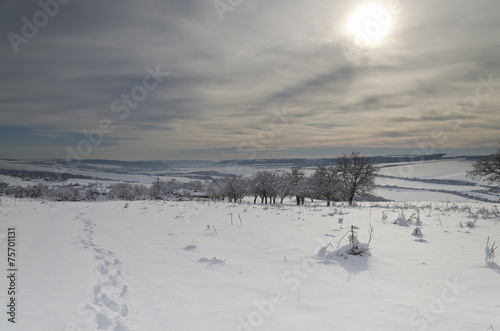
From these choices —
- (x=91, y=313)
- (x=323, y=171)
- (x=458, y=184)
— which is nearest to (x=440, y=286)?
(x=91, y=313)

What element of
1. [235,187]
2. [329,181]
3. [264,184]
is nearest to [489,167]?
[329,181]

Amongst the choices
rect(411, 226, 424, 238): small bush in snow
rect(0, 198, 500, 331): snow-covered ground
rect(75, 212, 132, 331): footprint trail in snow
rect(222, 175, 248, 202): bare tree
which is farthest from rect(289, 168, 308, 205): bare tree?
rect(75, 212, 132, 331): footprint trail in snow

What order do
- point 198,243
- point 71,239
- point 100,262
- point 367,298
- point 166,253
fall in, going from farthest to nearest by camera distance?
point 71,239 < point 198,243 < point 166,253 < point 100,262 < point 367,298

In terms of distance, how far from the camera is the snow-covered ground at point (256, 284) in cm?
316

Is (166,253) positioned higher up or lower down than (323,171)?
lower down

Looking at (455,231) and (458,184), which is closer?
(455,231)

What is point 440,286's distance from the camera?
13.2 ft

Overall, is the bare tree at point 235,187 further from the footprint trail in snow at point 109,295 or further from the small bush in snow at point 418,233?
the footprint trail in snow at point 109,295

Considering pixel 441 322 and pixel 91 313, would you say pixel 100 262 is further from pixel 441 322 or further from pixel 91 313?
pixel 441 322

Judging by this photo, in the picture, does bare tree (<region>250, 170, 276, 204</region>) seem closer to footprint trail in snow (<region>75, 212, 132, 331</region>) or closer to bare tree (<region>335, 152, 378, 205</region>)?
bare tree (<region>335, 152, 378, 205</region>)

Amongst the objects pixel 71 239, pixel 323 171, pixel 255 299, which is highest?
pixel 323 171

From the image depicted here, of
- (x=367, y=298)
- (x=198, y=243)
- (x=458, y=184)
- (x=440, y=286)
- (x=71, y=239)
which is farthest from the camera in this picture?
(x=458, y=184)

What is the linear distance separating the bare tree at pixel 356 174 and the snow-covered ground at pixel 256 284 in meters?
28.2

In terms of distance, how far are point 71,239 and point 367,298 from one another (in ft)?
29.3
